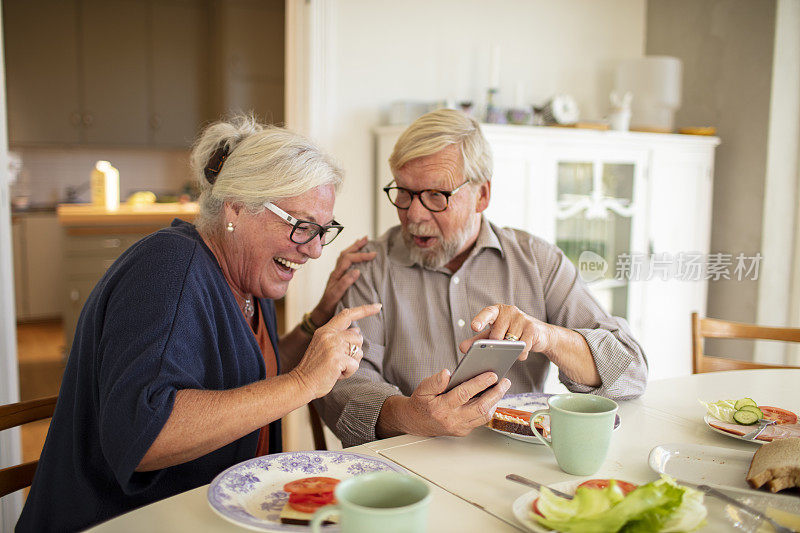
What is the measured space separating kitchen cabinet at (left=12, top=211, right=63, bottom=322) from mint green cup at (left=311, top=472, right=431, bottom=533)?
5462 mm

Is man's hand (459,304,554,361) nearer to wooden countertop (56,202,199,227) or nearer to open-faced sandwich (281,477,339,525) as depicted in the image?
open-faced sandwich (281,477,339,525)

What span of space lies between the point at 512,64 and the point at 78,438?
9.07 feet

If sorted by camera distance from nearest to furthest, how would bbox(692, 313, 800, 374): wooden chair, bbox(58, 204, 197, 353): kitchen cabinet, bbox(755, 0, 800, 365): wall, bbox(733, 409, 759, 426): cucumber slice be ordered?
bbox(733, 409, 759, 426): cucumber slice → bbox(692, 313, 800, 374): wooden chair → bbox(755, 0, 800, 365): wall → bbox(58, 204, 197, 353): kitchen cabinet

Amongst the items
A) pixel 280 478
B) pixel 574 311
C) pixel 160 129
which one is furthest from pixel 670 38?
pixel 160 129

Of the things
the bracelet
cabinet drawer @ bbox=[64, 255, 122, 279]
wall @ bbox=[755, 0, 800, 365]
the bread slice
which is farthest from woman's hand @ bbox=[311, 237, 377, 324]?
cabinet drawer @ bbox=[64, 255, 122, 279]

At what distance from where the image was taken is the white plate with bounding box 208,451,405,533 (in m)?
0.87

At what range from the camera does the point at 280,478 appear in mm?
1011

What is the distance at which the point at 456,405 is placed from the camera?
1.20m

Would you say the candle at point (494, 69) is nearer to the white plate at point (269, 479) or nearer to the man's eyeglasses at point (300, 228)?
the man's eyeglasses at point (300, 228)

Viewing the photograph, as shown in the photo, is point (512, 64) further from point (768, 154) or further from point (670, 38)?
point (768, 154)

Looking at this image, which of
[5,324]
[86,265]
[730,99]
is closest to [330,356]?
[5,324]

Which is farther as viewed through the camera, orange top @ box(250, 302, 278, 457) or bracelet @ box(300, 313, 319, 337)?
bracelet @ box(300, 313, 319, 337)

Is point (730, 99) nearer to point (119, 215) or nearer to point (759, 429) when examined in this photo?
point (759, 429)

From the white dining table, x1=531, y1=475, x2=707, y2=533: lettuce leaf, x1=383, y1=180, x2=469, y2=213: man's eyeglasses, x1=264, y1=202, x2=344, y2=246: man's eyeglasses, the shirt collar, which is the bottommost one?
the white dining table
